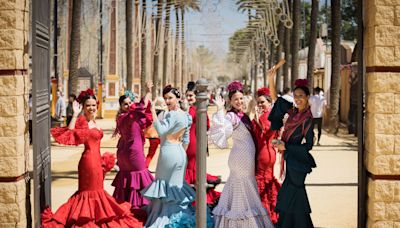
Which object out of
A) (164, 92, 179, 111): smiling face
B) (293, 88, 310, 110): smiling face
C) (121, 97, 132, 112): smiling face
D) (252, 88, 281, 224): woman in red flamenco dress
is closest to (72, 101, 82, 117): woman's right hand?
(164, 92, 179, 111): smiling face

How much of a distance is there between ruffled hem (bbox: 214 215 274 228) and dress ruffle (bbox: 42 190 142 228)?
0.99 m

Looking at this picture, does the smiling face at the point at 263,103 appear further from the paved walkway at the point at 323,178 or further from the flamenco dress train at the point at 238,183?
the paved walkway at the point at 323,178

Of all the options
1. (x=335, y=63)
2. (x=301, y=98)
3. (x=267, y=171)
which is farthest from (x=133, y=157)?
(x=335, y=63)

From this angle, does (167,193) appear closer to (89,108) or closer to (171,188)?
(171,188)

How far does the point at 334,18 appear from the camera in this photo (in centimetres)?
1927

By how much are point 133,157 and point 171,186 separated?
4.25ft

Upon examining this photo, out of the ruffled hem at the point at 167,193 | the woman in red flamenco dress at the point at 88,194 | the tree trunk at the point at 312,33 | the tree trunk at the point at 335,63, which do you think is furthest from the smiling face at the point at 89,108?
the tree trunk at the point at 312,33

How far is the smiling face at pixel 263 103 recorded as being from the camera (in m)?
7.01

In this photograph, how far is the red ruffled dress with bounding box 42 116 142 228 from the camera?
597 cm

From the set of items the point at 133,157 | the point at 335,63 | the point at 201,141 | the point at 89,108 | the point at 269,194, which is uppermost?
the point at 335,63

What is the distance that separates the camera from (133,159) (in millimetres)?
7418

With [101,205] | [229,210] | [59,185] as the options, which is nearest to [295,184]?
[229,210]

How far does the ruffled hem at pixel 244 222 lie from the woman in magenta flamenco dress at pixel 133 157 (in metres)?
1.25

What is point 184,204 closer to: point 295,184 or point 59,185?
point 295,184
